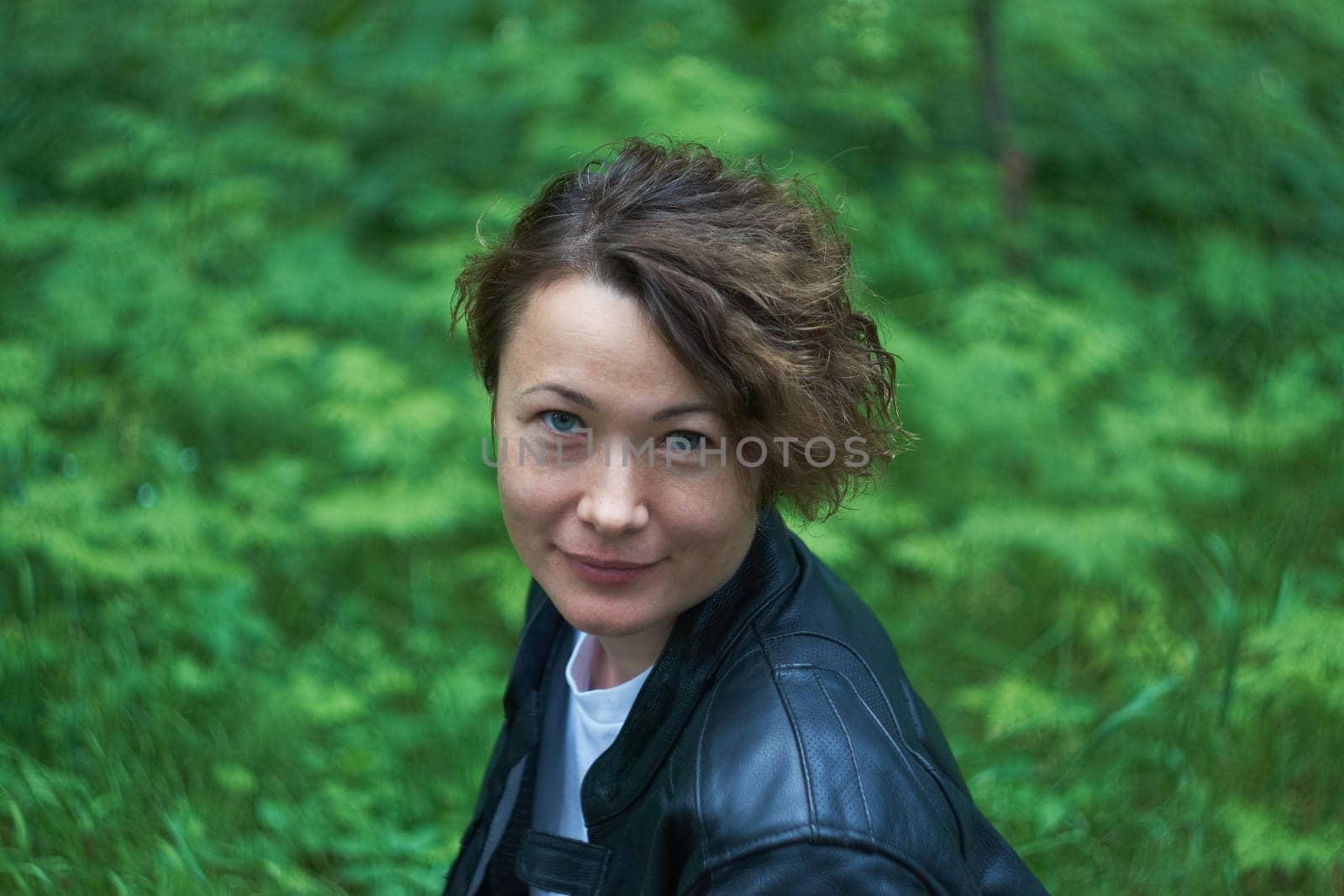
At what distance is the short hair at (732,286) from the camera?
1.30 meters

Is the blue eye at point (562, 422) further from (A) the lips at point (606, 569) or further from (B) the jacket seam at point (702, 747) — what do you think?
(B) the jacket seam at point (702, 747)

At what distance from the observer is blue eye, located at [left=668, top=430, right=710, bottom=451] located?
1348mm

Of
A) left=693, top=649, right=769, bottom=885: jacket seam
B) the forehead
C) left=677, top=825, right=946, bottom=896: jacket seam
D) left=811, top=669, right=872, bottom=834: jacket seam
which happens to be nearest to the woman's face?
the forehead

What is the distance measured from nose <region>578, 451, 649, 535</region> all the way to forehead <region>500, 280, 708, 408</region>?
9 centimetres

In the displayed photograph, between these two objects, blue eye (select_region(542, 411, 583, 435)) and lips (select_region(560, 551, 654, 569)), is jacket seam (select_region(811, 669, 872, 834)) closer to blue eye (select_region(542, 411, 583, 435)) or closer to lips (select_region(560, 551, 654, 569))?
lips (select_region(560, 551, 654, 569))

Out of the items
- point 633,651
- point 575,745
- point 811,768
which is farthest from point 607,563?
point 575,745

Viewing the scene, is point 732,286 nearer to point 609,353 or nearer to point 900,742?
point 609,353

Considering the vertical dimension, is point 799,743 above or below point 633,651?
above

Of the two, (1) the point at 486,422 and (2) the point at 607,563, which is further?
(1) the point at 486,422

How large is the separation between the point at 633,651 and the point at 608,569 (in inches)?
9.4

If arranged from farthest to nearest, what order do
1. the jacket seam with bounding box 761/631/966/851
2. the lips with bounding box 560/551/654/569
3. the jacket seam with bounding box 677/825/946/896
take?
the lips with bounding box 560/551/654/569 → the jacket seam with bounding box 761/631/966/851 → the jacket seam with bounding box 677/825/946/896

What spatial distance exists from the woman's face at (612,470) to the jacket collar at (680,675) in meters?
0.03

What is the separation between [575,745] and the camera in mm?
1758

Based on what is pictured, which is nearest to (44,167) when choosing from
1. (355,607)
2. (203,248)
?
(203,248)
